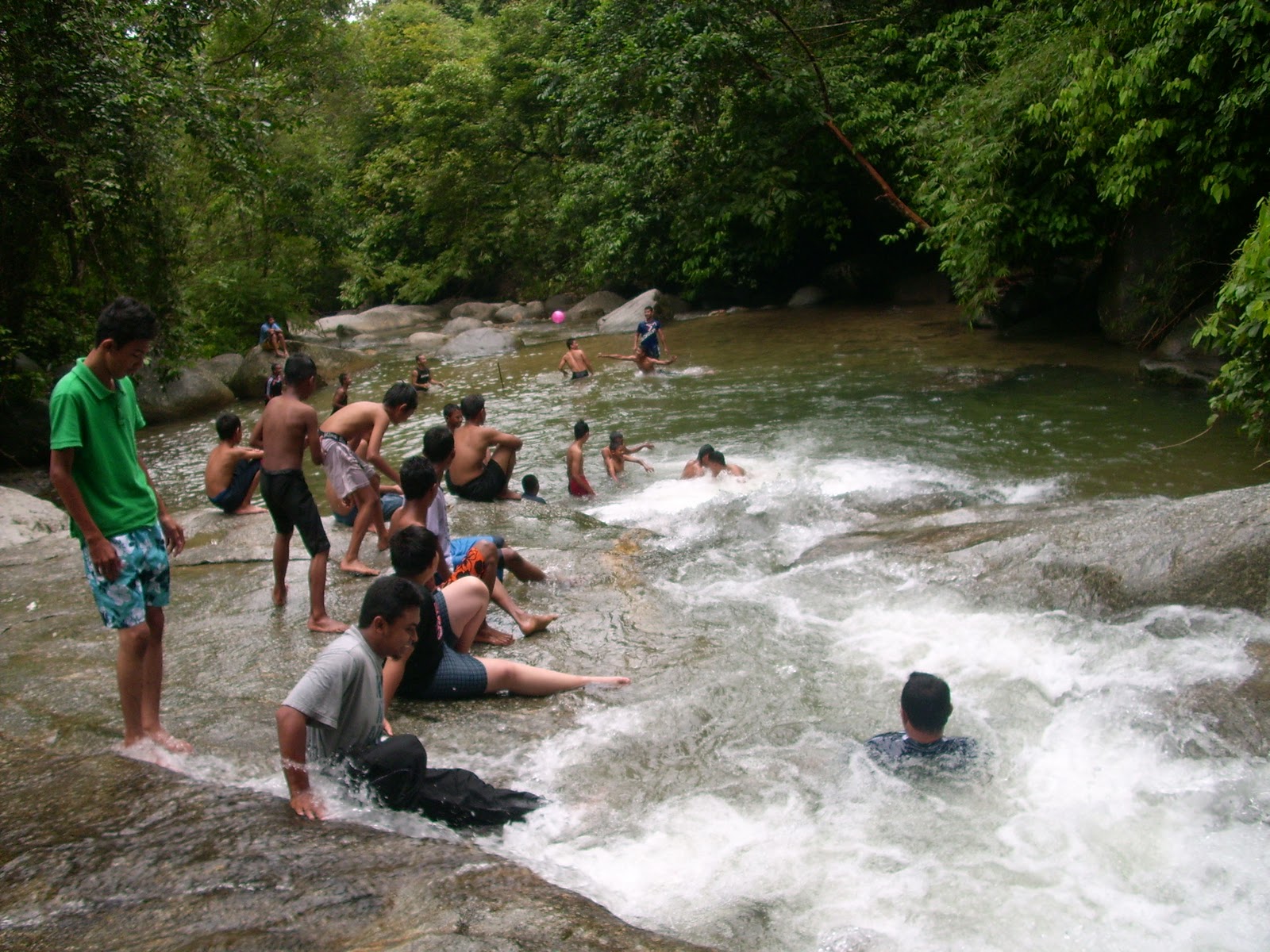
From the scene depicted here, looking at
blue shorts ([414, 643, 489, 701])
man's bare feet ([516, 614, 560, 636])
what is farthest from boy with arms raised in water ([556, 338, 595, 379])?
blue shorts ([414, 643, 489, 701])

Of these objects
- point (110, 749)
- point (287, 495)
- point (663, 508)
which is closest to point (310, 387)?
point (287, 495)

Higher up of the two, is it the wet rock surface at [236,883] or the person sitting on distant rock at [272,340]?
the person sitting on distant rock at [272,340]

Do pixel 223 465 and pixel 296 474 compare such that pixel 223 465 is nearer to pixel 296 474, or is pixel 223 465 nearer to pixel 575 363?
pixel 296 474

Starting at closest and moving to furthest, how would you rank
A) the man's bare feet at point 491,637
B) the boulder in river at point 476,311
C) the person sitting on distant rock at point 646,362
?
the man's bare feet at point 491,637 < the person sitting on distant rock at point 646,362 < the boulder in river at point 476,311

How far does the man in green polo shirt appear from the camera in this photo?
12.6 feet

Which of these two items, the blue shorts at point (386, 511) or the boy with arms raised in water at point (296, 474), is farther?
the blue shorts at point (386, 511)

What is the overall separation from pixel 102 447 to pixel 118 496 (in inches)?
8.0

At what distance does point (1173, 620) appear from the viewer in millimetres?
5812

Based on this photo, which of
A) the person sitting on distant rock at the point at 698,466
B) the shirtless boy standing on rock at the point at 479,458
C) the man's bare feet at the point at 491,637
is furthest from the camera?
the person sitting on distant rock at the point at 698,466

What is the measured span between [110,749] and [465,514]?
4883 mm

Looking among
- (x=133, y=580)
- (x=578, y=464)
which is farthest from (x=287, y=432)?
(x=578, y=464)

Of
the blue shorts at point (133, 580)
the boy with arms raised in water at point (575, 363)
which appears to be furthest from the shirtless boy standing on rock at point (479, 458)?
the boy with arms raised in water at point (575, 363)

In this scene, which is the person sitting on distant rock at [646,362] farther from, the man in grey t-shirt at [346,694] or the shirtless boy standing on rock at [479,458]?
the man in grey t-shirt at [346,694]

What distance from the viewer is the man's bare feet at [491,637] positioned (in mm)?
6109
